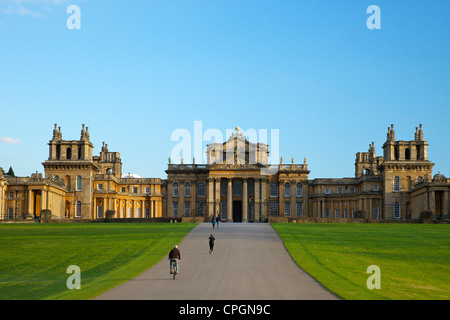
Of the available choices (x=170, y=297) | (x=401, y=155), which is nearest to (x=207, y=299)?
(x=170, y=297)

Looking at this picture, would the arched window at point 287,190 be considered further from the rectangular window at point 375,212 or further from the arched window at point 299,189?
the rectangular window at point 375,212

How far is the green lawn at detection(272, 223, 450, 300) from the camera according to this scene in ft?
91.1

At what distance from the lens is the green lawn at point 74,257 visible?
95.0 feet

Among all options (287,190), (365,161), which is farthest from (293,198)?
(365,161)

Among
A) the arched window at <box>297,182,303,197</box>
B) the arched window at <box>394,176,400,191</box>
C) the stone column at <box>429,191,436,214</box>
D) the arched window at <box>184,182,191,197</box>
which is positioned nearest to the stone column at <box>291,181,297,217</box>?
the arched window at <box>297,182,303,197</box>

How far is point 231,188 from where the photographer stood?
11038 centimetres

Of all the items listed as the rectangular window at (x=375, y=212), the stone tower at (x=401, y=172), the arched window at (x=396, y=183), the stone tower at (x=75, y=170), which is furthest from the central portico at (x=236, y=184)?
the stone tower at (x=75, y=170)

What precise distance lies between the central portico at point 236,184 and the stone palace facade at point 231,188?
176 millimetres

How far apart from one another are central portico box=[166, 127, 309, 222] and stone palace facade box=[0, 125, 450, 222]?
176 mm

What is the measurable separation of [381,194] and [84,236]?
64.8 metres

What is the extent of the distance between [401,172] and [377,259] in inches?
2638

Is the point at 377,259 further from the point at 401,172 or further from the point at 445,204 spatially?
the point at 401,172

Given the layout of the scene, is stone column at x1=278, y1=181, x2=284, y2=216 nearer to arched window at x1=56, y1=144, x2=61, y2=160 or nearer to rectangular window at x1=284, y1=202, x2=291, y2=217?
rectangular window at x1=284, y1=202, x2=291, y2=217
